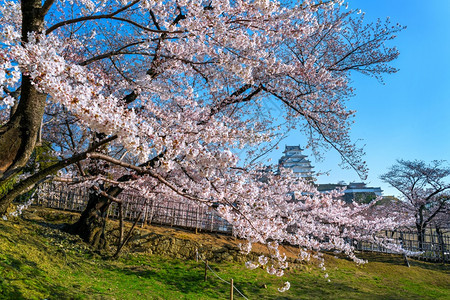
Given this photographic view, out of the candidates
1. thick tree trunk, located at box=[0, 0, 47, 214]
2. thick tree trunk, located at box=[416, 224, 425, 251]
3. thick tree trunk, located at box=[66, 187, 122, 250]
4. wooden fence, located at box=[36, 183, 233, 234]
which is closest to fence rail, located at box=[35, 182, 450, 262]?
wooden fence, located at box=[36, 183, 233, 234]

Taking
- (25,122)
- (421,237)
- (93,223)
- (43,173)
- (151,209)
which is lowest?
(421,237)

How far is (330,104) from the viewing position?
9.02 m

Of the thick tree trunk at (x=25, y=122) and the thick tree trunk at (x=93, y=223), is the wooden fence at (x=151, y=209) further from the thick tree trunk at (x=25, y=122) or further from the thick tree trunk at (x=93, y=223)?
the thick tree trunk at (x=25, y=122)

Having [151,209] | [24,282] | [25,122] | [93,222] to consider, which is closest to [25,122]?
[25,122]

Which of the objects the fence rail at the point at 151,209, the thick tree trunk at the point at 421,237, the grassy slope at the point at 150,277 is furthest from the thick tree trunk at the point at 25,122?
the thick tree trunk at the point at 421,237

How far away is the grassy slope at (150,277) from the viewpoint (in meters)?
5.18

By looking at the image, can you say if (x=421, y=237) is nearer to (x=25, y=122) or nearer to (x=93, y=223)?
(x=93, y=223)

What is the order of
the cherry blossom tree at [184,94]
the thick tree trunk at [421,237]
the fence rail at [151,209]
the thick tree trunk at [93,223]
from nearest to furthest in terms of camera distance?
the cherry blossom tree at [184,94]
the thick tree trunk at [93,223]
the fence rail at [151,209]
the thick tree trunk at [421,237]

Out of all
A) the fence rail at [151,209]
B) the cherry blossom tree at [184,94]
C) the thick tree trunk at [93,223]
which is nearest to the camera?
the cherry blossom tree at [184,94]

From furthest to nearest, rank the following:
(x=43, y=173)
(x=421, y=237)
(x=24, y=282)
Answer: (x=421, y=237)
(x=24, y=282)
(x=43, y=173)

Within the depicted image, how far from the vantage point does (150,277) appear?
26.3ft

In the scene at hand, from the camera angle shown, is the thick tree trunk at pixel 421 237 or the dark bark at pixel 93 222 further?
the thick tree trunk at pixel 421 237

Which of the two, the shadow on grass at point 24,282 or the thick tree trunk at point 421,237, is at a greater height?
the thick tree trunk at point 421,237

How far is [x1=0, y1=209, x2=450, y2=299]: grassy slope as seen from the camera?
17.0 ft
